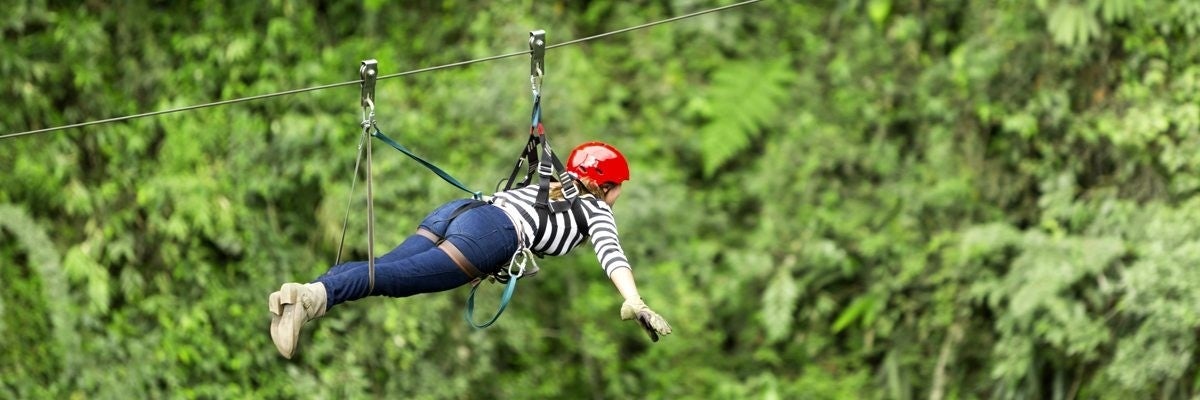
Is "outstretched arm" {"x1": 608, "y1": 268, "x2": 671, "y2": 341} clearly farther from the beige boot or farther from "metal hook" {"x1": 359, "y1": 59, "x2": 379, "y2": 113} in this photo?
"metal hook" {"x1": 359, "y1": 59, "x2": 379, "y2": 113}

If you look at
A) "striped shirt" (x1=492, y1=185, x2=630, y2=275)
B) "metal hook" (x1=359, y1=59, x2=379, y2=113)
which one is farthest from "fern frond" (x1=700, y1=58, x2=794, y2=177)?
"metal hook" (x1=359, y1=59, x2=379, y2=113)

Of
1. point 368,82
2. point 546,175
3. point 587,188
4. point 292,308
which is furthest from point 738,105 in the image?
point 292,308

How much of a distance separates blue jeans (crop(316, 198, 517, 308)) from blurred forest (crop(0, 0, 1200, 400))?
4.20 meters

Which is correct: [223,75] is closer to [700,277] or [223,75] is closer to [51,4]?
[51,4]

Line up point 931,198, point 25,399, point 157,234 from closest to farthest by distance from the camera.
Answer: point 25,399
point 157,234
point 931,198

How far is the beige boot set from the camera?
4707 mm

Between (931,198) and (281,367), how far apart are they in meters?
4.48

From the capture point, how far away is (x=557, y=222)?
5363 mm

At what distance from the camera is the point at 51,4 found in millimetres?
10352

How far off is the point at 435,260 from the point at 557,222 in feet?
1.59

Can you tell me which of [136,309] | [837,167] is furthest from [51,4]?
[837,167]

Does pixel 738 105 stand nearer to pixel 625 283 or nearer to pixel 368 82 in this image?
pixel 368 82

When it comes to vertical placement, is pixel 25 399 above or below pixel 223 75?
below

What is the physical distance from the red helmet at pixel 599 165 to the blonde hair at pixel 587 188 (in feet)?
0.06
